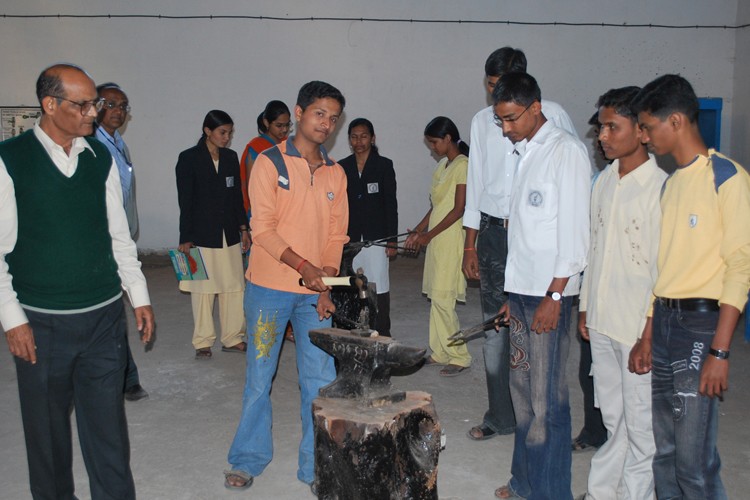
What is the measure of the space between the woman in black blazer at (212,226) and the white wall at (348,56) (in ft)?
13.9

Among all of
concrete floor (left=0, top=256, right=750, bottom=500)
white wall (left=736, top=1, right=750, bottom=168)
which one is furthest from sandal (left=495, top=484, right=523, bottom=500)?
white wall (left=736, top=1, right=750, bottom=168)

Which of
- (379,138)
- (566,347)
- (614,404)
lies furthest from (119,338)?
(379,138)

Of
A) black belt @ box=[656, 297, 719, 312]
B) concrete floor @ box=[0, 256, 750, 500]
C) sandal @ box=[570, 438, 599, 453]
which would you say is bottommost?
concrete floor @ box=[0, 256, 750, 500]

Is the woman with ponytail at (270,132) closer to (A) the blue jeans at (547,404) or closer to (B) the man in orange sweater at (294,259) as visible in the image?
(B) the man in orange sweater at (294,259)

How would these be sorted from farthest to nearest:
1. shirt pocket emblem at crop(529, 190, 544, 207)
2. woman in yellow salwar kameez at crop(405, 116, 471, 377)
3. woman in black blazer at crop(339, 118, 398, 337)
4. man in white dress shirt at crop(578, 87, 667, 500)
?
woman in black blazer at crop(339, 118, 398, 337) < woman in yellow salwar kameez at crop(405, 116, 471, 377) < shirt pocket emblem at crop(529, 190, 544, 207) < man in white dress shirt at crop(578, 87, 667, 500)

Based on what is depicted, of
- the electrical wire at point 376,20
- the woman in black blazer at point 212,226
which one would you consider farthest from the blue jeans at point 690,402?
the electrical wire at point 376,20

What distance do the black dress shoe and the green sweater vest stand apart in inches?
89.5

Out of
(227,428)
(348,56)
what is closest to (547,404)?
(227,428)

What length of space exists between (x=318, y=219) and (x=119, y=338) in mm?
1091

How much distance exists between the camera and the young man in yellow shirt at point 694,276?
252 centimetres

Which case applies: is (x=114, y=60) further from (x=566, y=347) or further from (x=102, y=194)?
(x=566, y=347)

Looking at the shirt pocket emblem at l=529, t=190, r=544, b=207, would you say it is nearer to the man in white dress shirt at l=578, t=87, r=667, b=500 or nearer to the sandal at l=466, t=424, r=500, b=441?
the man in white dress shirt at l=578, t=87, r=667, b=500

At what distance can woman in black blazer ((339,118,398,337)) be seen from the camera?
557cm

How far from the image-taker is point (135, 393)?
4938 mm
